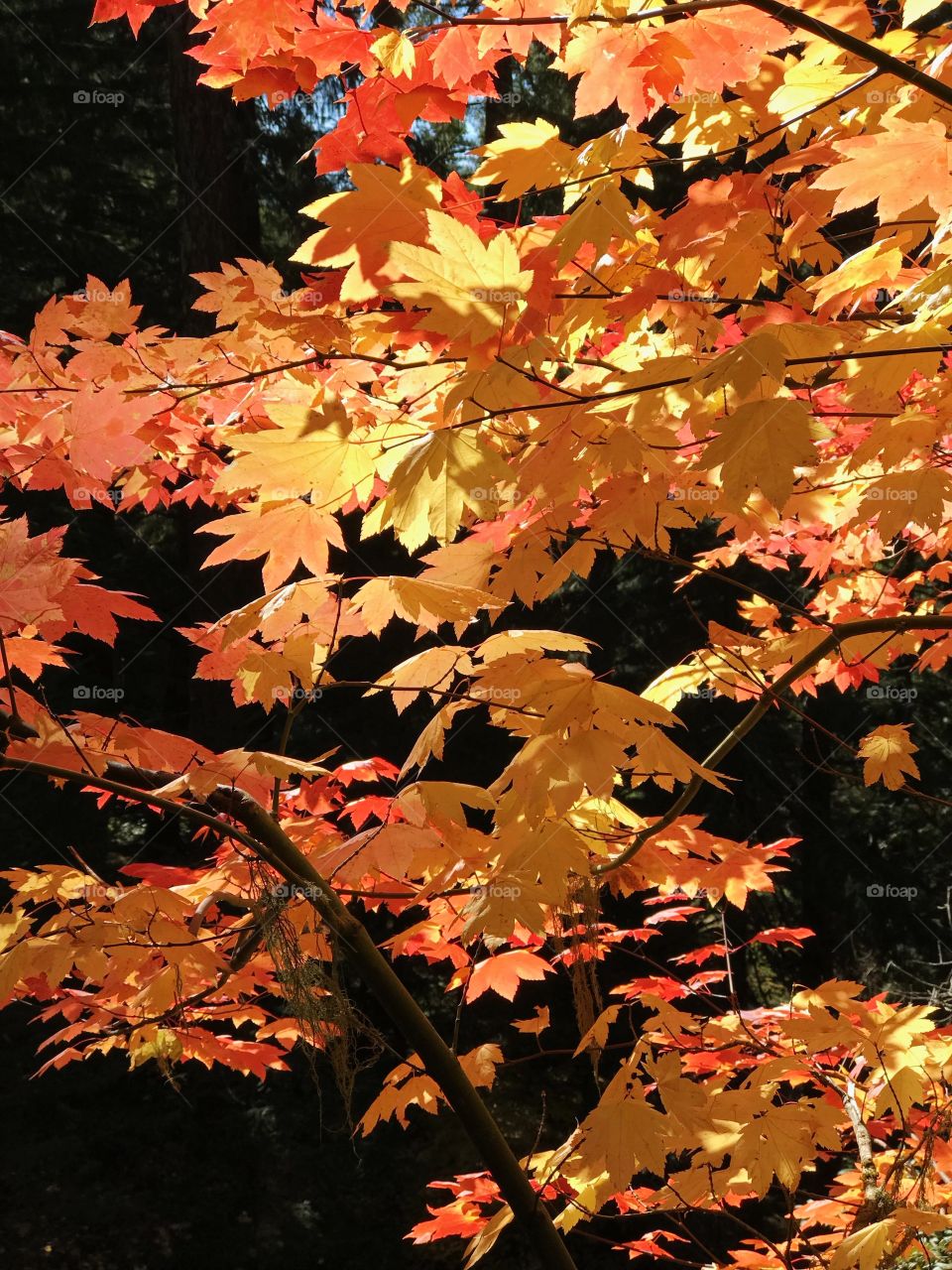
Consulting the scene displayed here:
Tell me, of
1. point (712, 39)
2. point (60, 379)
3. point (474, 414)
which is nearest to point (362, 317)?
point (474, 414)

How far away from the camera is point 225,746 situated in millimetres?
6125

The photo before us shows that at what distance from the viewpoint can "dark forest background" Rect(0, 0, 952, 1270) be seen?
6355 millimetres

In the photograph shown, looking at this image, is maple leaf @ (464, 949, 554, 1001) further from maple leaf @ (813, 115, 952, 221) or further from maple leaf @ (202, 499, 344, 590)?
maple leaf @ (813, 115, 952, 221)

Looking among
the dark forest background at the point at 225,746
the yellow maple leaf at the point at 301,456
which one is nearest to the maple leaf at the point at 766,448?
the yellow maple leaf at the point at 301,456

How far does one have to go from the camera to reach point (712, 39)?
6.47 feet

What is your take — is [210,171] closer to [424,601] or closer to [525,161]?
[525,161]

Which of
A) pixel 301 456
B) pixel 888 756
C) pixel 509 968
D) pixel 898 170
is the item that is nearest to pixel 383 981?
pixel 509 968

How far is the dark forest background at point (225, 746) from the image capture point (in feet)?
20.9

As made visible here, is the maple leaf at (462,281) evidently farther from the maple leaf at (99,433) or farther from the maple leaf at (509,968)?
the maple leaf at (509,968)

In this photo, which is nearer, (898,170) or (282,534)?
(898,170)

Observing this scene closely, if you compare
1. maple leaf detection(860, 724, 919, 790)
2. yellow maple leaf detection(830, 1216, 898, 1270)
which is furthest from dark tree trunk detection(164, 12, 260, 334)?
yellow maple leaf detection(830, 1216, 898, 1270)

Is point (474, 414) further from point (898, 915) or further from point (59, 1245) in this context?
point (898, 915)

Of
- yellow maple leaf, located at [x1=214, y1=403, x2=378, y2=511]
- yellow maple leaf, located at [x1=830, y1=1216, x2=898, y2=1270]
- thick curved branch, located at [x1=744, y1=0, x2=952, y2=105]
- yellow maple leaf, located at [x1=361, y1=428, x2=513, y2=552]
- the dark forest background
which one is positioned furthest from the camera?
the dark forest background

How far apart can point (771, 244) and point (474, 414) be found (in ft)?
3.77
